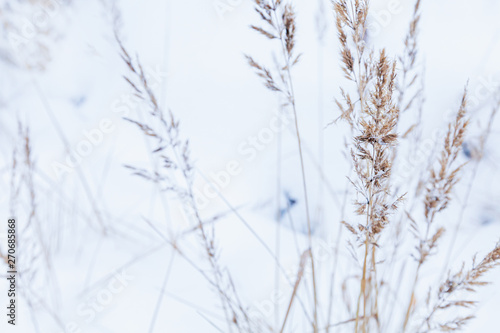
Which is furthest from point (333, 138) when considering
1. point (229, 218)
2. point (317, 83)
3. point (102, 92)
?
point (102, 92)

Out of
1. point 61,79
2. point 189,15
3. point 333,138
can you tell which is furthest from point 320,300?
point 61,79

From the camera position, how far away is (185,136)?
6.43ft

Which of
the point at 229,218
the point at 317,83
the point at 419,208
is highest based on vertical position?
the point at 317,83

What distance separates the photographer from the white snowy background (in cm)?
121

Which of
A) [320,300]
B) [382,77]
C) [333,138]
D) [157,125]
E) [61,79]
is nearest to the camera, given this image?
[382,77]

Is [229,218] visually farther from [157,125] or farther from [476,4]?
[476,4]

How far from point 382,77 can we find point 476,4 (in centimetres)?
195

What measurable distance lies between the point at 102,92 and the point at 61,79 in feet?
1.39

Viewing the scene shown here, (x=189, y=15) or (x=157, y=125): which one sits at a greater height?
(x=189, y=15)

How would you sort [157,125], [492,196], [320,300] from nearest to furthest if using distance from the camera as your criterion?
[320,300]
[492,196]
[157,125]

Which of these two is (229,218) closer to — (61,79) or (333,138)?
(333,138)

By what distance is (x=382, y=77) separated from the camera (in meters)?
0.48

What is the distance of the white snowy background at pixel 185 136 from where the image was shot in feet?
3.98

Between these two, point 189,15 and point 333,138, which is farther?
point 189,15
